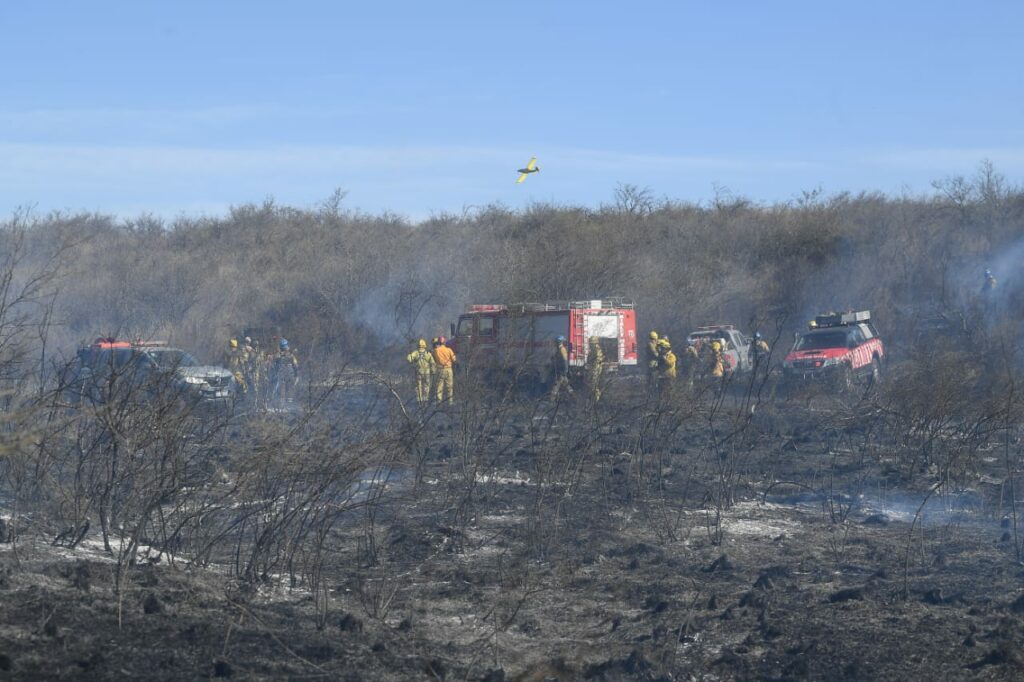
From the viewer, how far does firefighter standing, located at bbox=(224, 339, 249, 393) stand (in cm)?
1284

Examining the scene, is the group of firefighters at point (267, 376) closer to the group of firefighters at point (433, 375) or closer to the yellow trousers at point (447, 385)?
the group of firefighters at point (433, 375)

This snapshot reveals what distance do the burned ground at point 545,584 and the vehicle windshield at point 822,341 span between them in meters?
14.6

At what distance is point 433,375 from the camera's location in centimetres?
1103

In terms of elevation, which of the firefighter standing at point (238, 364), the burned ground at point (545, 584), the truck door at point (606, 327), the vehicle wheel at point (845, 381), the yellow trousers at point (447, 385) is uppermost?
the truck door at point (606, 327)

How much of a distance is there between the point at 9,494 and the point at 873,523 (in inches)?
299

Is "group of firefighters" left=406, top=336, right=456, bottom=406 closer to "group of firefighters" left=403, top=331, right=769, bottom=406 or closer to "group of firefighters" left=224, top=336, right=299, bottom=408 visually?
"group of firefighters" left=403, top=331, right=769, bottom=406

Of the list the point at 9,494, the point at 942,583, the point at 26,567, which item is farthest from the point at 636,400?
the point at 26,567

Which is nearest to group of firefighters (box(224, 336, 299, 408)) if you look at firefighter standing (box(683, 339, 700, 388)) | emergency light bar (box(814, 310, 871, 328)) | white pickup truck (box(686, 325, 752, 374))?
firefighter standing (box(683, 339, 700, 388))

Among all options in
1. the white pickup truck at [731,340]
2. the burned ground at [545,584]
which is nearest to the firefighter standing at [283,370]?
the burned ground at [545,584]

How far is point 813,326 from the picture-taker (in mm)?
27062

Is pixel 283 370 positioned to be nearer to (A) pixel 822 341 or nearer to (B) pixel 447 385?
(B) pixel 447 385

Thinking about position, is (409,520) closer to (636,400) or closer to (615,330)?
Result: (636,400)

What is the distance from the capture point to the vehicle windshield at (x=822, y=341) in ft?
86.7

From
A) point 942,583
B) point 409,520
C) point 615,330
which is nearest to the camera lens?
point 942,583
